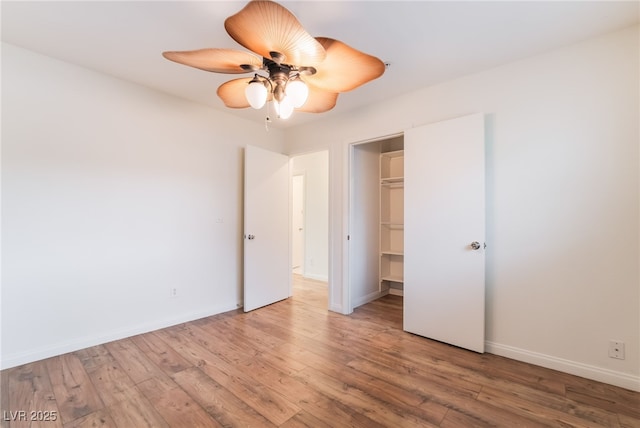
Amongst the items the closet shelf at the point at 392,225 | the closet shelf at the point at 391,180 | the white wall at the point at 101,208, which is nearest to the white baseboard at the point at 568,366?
the closet shelf at the point at 392,225

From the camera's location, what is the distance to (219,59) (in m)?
1.52

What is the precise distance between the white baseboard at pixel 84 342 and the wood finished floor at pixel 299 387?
2.7 inches

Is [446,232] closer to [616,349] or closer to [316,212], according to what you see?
[616,349]

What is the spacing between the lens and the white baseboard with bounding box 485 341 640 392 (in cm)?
191

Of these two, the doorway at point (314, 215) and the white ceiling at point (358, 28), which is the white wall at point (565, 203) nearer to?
the white ceiling at point (358, 28)

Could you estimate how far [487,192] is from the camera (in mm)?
2471

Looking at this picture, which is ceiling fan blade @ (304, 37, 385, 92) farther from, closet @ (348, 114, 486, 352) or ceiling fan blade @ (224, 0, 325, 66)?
closet @ (348, 114, 486, 352)

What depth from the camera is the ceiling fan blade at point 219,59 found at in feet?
4.73

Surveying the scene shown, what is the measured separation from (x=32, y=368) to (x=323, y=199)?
13.3 feet

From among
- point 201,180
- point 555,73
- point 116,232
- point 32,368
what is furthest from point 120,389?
point 555,73

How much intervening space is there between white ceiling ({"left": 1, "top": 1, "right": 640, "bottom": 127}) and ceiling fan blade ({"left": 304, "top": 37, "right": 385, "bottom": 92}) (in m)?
0.43

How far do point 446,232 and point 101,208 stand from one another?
3.25 meters

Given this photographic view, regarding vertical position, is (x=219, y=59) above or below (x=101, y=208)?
above

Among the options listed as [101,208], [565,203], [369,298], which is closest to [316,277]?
[369,298]
